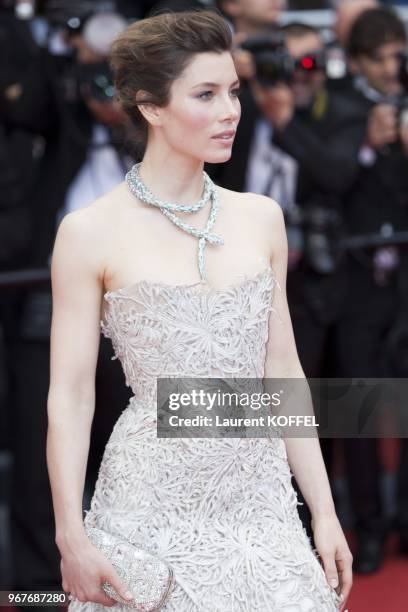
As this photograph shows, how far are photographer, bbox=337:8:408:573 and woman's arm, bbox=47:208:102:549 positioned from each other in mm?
2301

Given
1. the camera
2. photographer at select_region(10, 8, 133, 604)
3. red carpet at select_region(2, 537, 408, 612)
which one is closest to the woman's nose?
photographer at select_region(10, 8, 133, 604)

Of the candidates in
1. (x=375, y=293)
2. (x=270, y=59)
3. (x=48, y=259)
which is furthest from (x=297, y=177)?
(x=48, y=259)

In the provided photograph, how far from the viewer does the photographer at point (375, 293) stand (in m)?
4.50

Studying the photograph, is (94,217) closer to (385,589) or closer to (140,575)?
(140,575)

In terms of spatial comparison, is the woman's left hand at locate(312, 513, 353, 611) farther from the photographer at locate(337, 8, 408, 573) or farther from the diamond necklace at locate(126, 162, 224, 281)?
the photographer at locate(337, 8, 408, 573)

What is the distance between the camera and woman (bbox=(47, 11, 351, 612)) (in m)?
2.25

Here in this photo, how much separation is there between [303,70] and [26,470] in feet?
5.81

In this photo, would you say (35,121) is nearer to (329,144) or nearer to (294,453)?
(329,144)

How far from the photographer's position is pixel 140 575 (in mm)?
2188

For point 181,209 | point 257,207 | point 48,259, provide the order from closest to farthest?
1. point 181,209
2. point 257,207
3. point 48,259

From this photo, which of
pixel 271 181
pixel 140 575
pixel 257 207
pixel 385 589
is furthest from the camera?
pixel 385 589

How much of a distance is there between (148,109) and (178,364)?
1.71 ft

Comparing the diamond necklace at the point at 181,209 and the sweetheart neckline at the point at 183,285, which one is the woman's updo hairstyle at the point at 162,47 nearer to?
the diamond necklace at the point at 181,209

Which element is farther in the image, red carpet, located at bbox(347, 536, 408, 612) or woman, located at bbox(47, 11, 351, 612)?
red carpet, located at bbox(347, 536, 408, 612)
